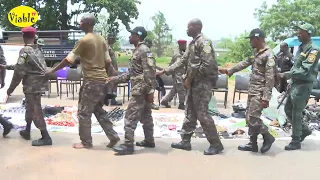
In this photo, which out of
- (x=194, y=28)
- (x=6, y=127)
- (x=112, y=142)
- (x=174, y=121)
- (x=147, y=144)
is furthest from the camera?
(x=174, y=121)

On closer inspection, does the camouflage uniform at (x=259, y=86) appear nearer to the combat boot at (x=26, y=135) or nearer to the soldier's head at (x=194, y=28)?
the soldier's head at (x=194, y=28)

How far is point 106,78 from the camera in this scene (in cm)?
544

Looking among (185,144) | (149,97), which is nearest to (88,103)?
(149,97)

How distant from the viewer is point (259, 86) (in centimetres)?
530

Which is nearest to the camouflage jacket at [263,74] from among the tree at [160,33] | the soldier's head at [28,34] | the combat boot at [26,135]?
the soldier's head at [28,34]

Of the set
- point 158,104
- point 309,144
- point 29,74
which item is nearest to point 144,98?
point 29,74

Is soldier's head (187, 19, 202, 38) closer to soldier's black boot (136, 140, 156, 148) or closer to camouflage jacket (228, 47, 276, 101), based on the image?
camouflage jacket (228, 47, 276, 101)

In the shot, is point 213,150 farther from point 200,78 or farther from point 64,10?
point 64,10

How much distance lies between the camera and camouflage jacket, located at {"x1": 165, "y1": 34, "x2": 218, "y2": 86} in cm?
510

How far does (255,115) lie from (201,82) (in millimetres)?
888

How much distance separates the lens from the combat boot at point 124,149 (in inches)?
207

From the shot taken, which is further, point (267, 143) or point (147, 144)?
point (147, 144)

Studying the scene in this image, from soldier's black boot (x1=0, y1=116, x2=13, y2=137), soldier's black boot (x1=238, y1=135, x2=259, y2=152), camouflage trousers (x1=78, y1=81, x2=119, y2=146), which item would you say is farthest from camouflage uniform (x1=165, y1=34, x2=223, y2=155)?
soldier's black boot (x1=0, y1=116, x2=13, y2=137)

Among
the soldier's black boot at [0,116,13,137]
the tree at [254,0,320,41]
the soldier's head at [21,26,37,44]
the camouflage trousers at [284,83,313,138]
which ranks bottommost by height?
the soldier's black boot at [0,116,13,137]
